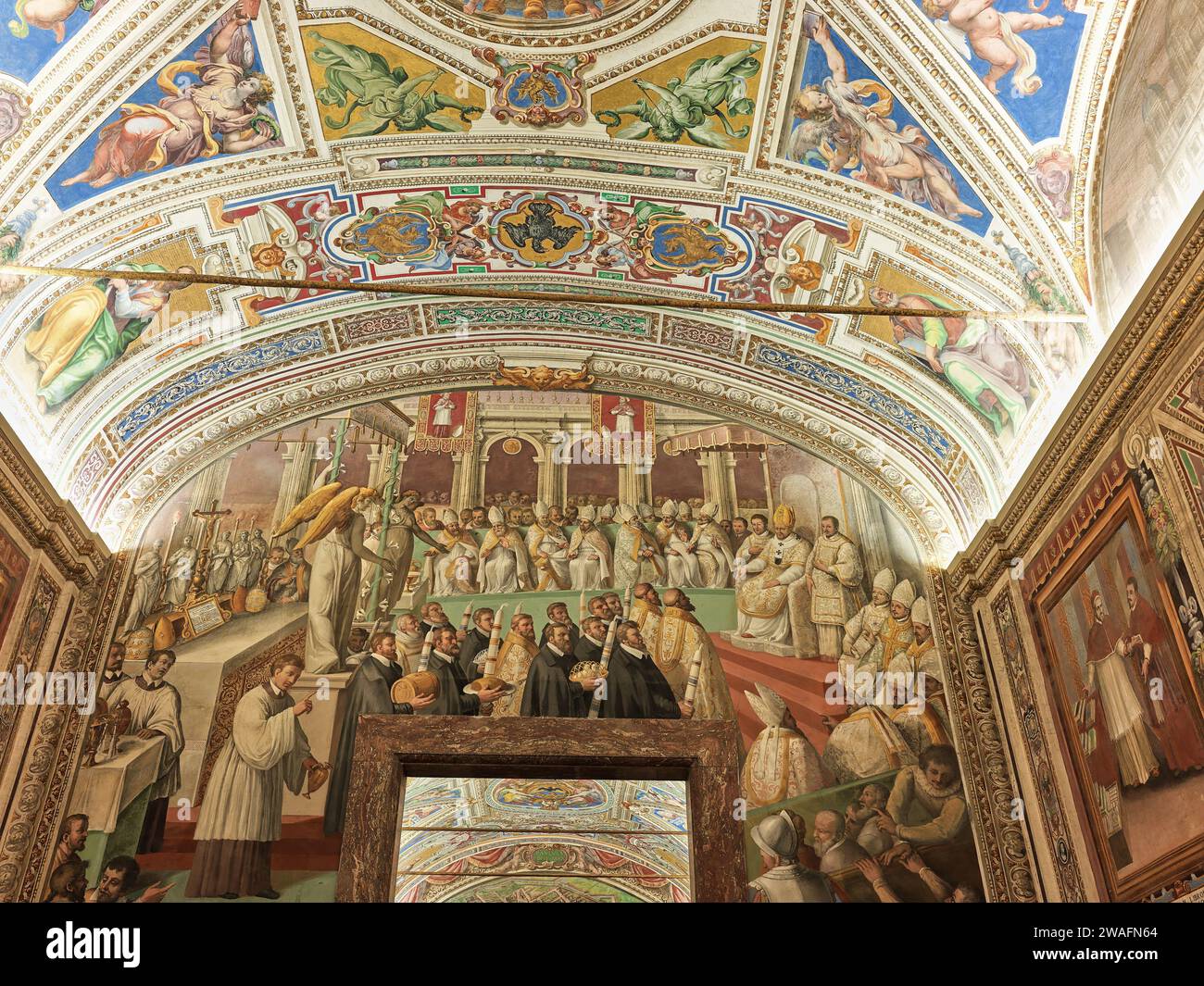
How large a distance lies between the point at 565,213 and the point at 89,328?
4706 millimetres

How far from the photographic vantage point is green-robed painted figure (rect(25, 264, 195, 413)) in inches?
387

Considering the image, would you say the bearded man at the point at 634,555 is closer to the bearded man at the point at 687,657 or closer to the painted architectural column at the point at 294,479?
the bearded man at the point at 687,657

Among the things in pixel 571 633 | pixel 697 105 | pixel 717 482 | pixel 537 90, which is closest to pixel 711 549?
pixel 717 482

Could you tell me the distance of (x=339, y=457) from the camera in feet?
38.4

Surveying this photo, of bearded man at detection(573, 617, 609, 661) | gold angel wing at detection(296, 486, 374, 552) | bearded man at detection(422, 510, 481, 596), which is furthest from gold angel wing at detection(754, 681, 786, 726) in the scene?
gold angel wing at detection(296, 486, 374, 552)

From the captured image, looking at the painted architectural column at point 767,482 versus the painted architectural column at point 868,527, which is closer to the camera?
the painted architectural column at point 868,527

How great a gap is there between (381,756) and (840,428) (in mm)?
6048

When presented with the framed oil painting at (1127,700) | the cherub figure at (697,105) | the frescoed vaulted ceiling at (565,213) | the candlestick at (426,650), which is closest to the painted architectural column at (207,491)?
the frescoed vaulted ceiling at (565,213)

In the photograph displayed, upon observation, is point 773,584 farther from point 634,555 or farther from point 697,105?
point 697,105

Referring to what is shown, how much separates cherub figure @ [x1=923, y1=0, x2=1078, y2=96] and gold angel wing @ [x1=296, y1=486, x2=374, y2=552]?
7.05 m

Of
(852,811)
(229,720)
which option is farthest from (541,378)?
→ (852,811)

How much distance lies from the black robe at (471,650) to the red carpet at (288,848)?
186 cm

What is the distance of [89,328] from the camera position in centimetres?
1015

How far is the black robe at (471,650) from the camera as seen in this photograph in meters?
10.1
